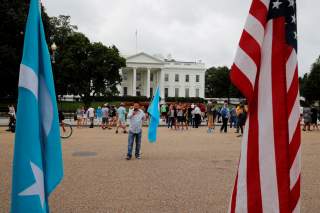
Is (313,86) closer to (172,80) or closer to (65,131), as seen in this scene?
(172,80)

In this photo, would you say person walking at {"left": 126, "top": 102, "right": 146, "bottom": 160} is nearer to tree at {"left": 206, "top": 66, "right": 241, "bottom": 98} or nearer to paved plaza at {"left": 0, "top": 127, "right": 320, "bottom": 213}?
paved plaza at {"left": 0, "top": 127, "right": 320, "bottom": 213}

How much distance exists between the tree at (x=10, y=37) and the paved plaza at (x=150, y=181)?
2763 cm

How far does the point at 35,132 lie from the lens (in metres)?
3.36

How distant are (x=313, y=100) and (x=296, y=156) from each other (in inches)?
3344

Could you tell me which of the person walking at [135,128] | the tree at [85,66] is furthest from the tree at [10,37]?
the person walking at [135,128]

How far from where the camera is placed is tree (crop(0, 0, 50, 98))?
37281 mm

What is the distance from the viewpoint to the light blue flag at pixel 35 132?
10.9ft

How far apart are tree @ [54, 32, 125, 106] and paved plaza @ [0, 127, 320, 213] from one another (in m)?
44.1

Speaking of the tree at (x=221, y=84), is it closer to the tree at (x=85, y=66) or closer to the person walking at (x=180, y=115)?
the tree at (x=85, y=66)

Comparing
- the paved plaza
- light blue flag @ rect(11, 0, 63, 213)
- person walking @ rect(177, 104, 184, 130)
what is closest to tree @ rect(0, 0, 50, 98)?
person walking @ rect(177, 104, 184, 130)

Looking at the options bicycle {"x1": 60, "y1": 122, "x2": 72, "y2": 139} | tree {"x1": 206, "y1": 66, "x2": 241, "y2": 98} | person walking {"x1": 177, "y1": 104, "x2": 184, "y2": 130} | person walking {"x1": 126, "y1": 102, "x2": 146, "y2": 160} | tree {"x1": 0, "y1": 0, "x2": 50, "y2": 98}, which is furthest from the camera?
tree {"x1": 206, "y1": 66, "x2": 241, "y2": 98}

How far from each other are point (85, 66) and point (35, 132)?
186 feet

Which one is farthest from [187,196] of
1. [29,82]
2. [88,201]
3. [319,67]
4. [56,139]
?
[319,67]

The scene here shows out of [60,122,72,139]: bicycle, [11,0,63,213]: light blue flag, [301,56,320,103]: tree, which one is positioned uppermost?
[301,56,320,103]: tree
